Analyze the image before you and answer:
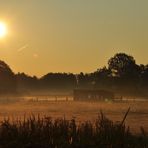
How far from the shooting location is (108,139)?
29.7m

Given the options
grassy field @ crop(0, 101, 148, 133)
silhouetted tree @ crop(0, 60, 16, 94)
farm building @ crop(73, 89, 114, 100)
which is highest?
silhouetted tree @ crop(0, 60, 16, 94)

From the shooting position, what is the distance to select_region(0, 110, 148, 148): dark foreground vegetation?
2872 centimetres

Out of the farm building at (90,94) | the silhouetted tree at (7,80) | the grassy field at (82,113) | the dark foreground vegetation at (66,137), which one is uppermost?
the silhouetted tree at (7,80)

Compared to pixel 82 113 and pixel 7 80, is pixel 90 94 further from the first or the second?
pixel 82 113

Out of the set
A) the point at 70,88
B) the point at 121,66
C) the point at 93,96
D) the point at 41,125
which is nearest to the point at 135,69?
the point at 121,66

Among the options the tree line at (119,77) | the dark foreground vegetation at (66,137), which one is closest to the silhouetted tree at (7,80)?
the tree line at (119,77)

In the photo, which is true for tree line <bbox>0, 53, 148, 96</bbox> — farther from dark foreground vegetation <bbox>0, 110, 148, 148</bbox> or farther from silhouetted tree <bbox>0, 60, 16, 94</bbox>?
dark foreground vegetation <bbox>0, 110, 148, 148</bbox>

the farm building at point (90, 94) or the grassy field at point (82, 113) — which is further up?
the farm building at point (90, 94)

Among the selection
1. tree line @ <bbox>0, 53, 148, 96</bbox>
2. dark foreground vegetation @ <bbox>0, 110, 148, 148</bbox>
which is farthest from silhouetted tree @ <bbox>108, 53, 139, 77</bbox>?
dark foreground vegetation @ <bbox>0, 110, 148, 148</bbox>

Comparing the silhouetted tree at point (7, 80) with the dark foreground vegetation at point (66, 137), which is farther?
the silhouetted tree at point (7, 80)

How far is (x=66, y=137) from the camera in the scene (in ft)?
100

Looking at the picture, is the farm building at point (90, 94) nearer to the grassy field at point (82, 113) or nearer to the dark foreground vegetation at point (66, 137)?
the grassy field at point (82, 113)

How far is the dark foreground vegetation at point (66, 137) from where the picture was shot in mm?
28719

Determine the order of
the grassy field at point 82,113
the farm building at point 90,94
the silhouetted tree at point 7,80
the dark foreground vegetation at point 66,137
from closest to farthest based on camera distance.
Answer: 1. the dark foreground vegetation at point 66,137
2. the grassy field at point 82,113
3. the farm building at point 90,94
4. the silhouetted tree at point 7,80
